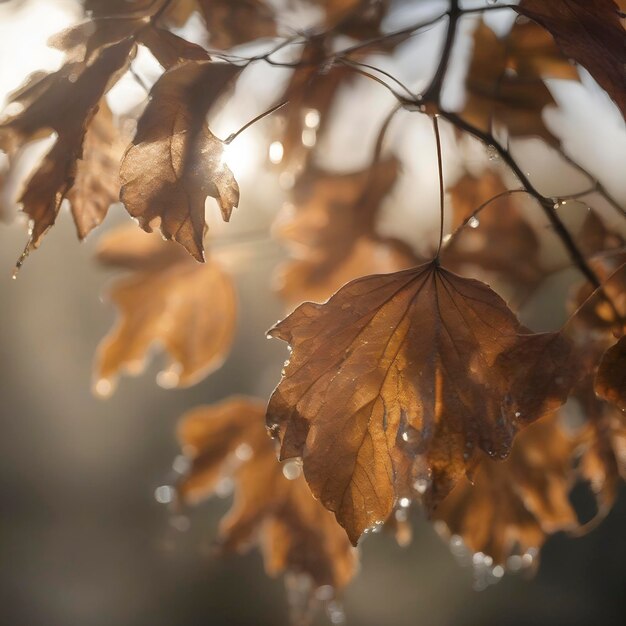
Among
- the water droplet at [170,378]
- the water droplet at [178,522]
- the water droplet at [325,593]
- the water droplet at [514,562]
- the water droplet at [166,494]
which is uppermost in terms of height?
the water droplet at [170,378]

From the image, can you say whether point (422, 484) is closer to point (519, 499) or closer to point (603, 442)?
point (603, 442)

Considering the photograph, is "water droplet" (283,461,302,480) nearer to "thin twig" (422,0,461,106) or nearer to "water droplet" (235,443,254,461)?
"water droplet" (235,443,254,461)

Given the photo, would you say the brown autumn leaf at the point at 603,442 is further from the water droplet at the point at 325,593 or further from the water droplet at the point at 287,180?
the water droplet at the point at 287,180

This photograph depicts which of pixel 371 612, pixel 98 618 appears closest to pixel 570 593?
pixel 371 612

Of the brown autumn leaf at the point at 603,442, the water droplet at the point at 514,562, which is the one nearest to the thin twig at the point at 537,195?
the brown autumn leaf at the point at 603,442

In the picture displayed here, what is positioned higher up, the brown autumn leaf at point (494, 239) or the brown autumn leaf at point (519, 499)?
the brown autumn leaf at point (494, 239)

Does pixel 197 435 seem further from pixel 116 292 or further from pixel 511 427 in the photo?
pixel 511 427
